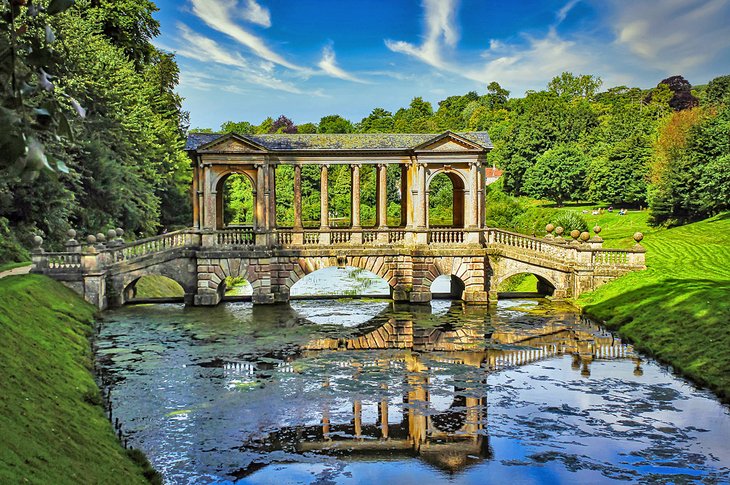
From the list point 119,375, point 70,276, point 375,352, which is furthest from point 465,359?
point 70,276

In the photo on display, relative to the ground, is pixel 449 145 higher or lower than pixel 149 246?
higher

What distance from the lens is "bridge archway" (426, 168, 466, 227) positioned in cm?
4315

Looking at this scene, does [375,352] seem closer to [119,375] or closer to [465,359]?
[465,359]

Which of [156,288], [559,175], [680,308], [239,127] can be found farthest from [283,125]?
[680,308]

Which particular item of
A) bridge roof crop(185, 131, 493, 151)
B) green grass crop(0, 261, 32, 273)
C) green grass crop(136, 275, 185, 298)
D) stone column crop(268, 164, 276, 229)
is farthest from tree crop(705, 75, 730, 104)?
green grass crop(0, 261, 32, 273)

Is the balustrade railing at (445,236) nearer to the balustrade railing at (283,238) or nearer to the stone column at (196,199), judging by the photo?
the balustrade railing at (283,238)

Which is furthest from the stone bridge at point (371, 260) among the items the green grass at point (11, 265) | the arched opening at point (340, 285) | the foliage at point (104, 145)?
the foliage at point (104, 145)

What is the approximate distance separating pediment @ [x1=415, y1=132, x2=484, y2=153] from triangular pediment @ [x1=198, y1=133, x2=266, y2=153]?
29.8 ft

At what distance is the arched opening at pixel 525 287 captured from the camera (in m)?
43.0

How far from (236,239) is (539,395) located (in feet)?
72.1

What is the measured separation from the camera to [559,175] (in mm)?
81000

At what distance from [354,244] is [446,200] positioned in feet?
109

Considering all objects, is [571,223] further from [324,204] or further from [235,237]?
[235,237]

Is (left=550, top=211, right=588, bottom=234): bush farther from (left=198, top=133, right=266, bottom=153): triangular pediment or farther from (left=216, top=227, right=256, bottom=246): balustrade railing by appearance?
(left=198, top=133, right=266, bottom=153): triangular pediment
